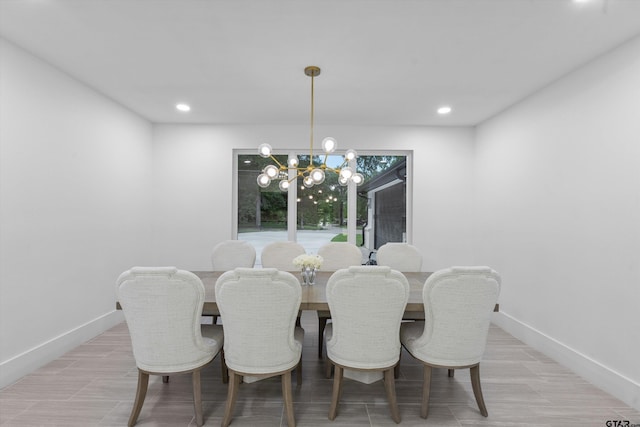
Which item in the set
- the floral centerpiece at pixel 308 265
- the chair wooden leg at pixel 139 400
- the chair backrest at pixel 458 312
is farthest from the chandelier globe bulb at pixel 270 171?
the chair wooden leg at pixel 139 400

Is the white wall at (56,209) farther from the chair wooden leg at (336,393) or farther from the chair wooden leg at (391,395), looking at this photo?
the chair wooden leg at (391,395)

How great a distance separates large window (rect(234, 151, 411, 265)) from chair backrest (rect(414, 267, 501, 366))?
2.61m

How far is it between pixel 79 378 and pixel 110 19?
262 centimetres

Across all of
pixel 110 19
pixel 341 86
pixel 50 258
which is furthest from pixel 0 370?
pixel 341 86

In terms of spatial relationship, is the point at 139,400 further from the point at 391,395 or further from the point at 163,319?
the point at 391,395

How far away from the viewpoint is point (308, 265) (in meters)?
2.48

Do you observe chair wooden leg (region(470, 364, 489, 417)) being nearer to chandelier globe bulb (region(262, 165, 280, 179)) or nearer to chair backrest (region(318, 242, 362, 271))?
chair backrest (region(318, 242, 362, 271))

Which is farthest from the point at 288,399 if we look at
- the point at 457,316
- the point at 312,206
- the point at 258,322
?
the point at 312,206

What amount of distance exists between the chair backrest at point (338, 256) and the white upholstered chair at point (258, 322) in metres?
1.47

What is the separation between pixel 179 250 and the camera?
429cm

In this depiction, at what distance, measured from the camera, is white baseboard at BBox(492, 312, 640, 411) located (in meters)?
2.18

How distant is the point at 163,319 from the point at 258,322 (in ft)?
1.74

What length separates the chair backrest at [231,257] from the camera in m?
3.37

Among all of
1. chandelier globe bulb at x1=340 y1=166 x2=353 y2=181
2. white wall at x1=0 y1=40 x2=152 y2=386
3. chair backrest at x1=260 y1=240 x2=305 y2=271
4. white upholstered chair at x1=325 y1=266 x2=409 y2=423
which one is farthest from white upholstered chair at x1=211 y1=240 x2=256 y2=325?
white upholstered chair at x1=325 y1=266 x2=409 y2=423
